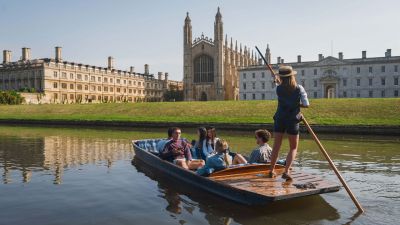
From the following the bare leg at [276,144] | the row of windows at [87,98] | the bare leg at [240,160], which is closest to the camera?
the bare leg at [276,144]

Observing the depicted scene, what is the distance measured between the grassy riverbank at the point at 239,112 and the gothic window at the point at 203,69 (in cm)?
5183

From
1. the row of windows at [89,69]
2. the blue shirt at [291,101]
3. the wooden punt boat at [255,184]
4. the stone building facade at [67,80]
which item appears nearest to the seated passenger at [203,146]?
the wooden punt boat at [255,184]

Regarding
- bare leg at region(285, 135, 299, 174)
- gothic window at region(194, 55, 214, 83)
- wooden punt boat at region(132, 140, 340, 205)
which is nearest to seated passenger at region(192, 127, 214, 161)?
wooden punt boat at region(132, 140, 340, 205)

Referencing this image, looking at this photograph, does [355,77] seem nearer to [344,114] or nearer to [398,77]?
[398,77]

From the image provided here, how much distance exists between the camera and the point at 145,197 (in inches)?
421

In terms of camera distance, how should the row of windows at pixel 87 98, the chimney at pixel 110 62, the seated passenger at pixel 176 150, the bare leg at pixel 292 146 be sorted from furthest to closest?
the chimney at pixel 110 62 < the row of windows at pixel 87 98 < the seated passenger at pixel 176 150 < the bare leg at pixel 292 146

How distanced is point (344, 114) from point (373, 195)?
28.5m

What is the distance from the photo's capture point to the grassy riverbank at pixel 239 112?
35.4 meters

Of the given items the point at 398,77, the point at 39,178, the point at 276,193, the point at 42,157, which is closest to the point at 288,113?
the point at 276,193

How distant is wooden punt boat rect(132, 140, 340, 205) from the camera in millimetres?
8852

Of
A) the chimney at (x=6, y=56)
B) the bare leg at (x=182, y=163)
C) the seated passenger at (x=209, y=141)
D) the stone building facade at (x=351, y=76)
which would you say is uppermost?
the chimney at (x=6, y=56)

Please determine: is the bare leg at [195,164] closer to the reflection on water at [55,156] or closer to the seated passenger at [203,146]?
the seated passenger at [203,146]

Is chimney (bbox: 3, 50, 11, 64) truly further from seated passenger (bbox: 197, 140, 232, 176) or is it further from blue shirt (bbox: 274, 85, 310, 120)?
blue shirt (bbox: 274, 85, 310, 120)

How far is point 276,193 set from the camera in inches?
344
